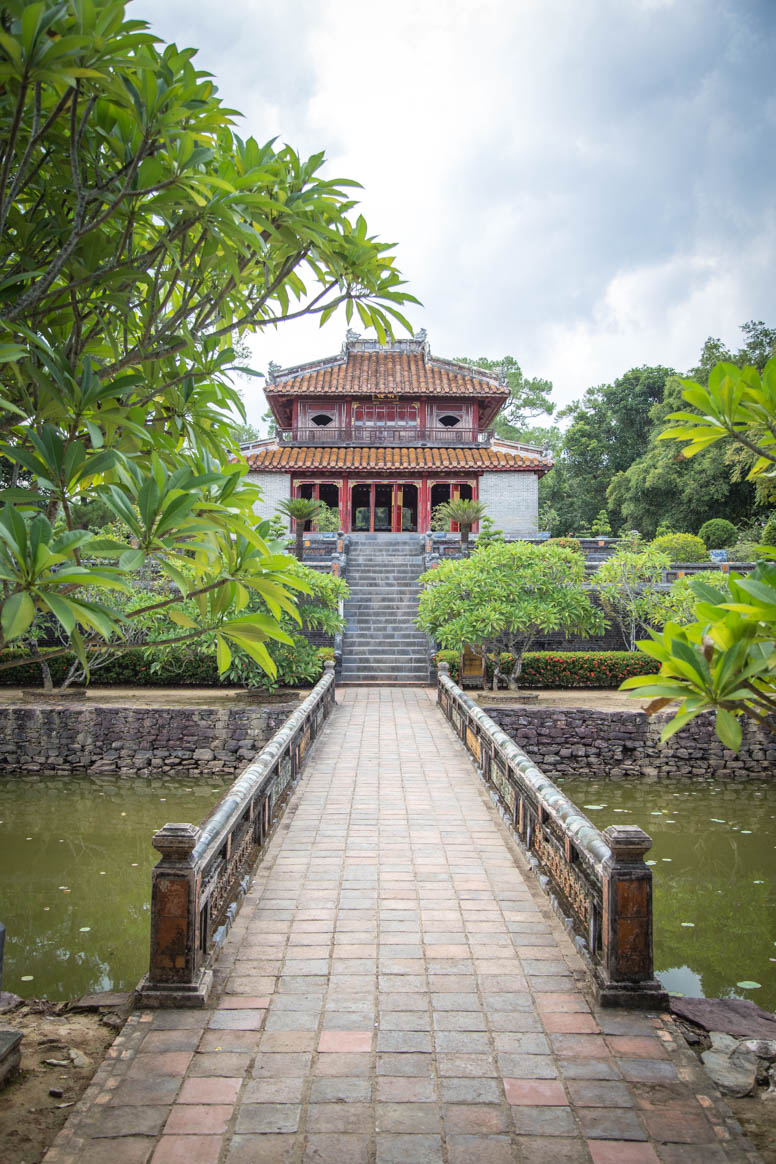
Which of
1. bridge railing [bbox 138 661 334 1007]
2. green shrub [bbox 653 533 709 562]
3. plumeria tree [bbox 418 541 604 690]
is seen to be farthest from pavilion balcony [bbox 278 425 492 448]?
bridge railing [bbox 138 661 334 1007]

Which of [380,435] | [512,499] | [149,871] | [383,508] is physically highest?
[380,435]

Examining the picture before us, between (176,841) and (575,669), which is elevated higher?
(176,841)

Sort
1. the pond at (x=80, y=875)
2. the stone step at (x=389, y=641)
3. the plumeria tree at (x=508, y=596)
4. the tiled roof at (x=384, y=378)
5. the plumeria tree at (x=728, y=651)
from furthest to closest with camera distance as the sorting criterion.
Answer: the tiled roof at (x=384, y=378)
the stone step at (x=389, y=641)
the plumeria tree at (x=508, y=596)
the pond at (x=80, y=875)
the plumeria tree at (x=728, y=651)

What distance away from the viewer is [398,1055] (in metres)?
2.93

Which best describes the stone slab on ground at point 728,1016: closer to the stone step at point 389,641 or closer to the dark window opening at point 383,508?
the stone step at point 389,641

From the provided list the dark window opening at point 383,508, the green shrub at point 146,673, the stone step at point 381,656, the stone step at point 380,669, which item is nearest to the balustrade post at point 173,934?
the green shrub at point 146,673

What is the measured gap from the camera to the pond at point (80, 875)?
5.36m

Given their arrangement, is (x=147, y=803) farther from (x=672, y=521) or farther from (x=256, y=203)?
(x=672, y=521)

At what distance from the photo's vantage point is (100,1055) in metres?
3.08

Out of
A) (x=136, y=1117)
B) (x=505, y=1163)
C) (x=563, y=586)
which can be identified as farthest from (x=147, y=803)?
(x=505, y=1163)

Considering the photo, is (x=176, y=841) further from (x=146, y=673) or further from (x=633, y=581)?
(x=633, y=581)

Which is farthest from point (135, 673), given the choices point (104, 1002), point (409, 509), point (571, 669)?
point (409, 509)

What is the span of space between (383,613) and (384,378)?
38.9ft

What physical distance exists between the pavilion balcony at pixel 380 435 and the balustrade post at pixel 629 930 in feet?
77.2
